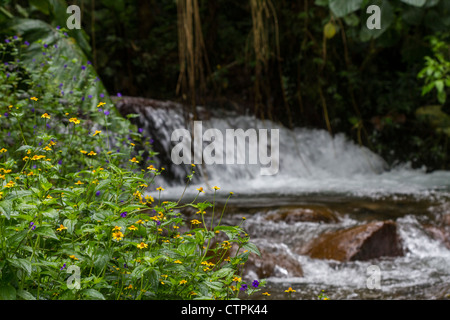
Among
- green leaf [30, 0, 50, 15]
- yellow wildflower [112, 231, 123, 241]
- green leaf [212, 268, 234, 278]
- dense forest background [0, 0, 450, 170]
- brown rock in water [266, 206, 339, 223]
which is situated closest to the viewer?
yellow wildflower [112, 231, 123, 241]

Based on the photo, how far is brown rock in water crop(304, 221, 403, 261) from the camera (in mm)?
3619

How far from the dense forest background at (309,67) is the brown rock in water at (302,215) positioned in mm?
2330

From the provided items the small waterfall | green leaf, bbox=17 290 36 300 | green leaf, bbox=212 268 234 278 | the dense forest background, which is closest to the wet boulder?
the small waterfall

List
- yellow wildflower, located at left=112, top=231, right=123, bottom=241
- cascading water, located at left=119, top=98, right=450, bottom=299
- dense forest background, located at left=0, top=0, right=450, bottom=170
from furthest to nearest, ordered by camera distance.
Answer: dense forest background, located at left=0, top=0, right=450, bottom=170
cascading water, located at left=119, top=98, right=450, bottom=299
yellow wildflower, located at left=112, top=231, right=123, bottom=241

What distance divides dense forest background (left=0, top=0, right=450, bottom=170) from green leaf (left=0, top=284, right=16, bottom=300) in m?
5.24

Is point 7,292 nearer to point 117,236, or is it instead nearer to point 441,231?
point 117,236

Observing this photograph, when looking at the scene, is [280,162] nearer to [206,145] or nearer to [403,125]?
[206,145]

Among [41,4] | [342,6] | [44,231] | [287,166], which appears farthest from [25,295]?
[287,166]

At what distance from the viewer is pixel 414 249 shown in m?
3.79

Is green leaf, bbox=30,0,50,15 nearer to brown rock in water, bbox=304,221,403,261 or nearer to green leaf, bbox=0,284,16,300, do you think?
brown rock in water, bbox=304,221,403,261

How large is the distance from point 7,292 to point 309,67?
6895 millimetres
